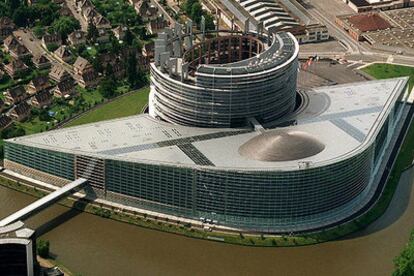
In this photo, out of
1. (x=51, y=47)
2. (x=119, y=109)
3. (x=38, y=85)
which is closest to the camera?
(x=119, y=109)

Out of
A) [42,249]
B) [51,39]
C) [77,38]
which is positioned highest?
[77,38]

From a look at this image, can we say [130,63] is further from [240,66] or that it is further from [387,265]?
[387,265]

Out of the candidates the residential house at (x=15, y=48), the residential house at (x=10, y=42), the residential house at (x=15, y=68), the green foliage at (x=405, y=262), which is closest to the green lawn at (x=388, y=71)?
the green foliage at (x=405, y=262)

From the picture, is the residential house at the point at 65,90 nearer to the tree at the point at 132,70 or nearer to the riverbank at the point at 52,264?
the tree at the point at 132,70

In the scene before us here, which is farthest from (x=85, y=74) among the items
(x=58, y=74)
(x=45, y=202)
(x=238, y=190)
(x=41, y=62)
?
(x=238, y=190)

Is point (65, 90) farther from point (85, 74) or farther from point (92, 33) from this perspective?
point (92, 33)

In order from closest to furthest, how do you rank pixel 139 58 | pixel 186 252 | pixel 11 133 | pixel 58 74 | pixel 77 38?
pixel 186 252 < pixel 11 133 < pixel 58 74 < pixel 139 58 < pixel 77 38
